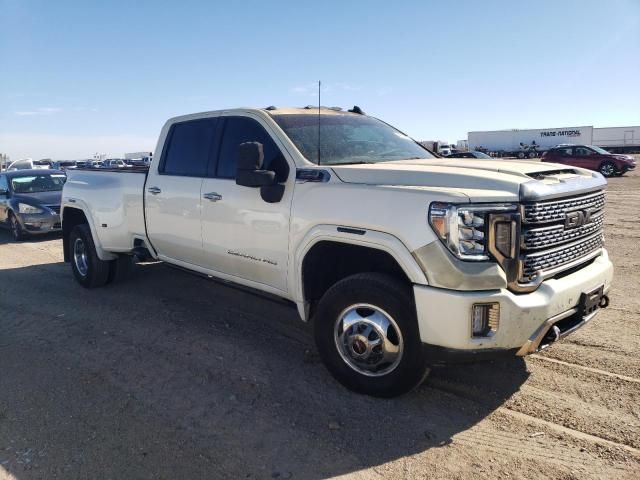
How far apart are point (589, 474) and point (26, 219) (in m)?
11.4

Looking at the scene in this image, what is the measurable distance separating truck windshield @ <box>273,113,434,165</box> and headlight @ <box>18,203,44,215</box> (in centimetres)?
877

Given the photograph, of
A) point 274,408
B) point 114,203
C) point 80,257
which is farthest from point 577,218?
point 80,257

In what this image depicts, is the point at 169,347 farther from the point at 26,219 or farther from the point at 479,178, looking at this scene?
the point at 26,219

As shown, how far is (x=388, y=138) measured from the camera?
488cm

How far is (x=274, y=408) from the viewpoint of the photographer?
137 inches

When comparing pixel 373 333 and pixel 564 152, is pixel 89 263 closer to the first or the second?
pixel 373 333

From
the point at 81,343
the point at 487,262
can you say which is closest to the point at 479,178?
the point at 487,262

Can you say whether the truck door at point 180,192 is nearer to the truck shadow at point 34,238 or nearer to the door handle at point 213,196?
the door handle at point 213,196

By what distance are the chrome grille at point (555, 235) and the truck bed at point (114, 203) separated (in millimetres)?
4089

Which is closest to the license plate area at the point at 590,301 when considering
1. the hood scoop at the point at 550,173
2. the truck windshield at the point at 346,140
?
the hood scoop at the point at 550,173

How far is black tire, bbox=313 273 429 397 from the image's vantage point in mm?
3260

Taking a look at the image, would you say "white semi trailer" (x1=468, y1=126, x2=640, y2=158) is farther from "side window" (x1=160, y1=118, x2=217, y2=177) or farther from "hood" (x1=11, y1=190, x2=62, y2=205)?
"side window" (x1=160, y1=118, x2=217, y2=177)

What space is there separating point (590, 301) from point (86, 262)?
229 inches

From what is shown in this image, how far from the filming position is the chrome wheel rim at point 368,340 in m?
3.37
